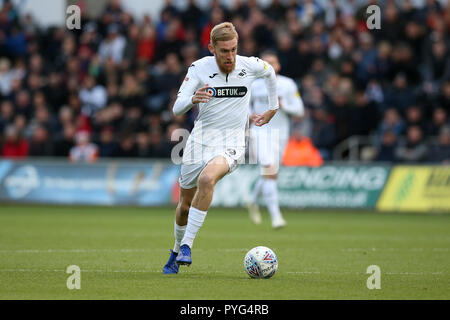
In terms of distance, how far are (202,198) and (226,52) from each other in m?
1.51

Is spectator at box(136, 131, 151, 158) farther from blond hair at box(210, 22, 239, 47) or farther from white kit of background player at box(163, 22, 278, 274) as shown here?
blond hair at box(210, 22, 239, 47)

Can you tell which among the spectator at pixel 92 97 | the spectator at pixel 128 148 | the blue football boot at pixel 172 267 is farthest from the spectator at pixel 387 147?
the blue football boot at pixel 172 267

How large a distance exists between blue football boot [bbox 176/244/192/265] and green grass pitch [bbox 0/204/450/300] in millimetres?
168

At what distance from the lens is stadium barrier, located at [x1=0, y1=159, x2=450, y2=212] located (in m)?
20.1

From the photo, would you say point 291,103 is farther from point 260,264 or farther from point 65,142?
point 65,142

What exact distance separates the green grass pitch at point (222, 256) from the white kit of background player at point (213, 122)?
0.63 metres

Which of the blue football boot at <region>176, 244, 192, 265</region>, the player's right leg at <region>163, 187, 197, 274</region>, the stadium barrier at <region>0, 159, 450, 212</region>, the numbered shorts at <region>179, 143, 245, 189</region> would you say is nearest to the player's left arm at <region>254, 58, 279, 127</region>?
the numbered shorts at <region>179, 143, 245, 189</region>

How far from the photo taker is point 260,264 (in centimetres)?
865

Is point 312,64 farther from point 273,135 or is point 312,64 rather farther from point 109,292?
point 109,292

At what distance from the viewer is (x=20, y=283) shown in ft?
26.5

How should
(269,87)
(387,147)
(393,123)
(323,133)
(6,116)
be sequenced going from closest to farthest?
(269,87) → (387,147) → (393,123) → (323,133) → (6,116)

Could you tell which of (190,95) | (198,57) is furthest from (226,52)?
(198,57)
